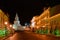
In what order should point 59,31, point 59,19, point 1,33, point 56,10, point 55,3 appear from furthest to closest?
1. point 55,3
2. point 56,10
3. point 59,19
4. point 59,31
5. point 1,33

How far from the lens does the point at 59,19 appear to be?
57312 mm

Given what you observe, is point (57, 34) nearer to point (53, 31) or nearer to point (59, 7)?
point (53, 31)

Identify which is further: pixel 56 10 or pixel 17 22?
pixel 17 22

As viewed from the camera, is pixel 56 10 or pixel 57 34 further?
pixel 56 10

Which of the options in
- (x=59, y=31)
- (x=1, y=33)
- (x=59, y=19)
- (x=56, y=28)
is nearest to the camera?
(x=1, y=33)

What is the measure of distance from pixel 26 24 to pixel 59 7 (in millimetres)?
114554

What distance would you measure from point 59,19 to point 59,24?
9.91 feet

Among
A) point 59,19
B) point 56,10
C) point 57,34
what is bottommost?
point 57,34

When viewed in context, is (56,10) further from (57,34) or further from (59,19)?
(57,34)

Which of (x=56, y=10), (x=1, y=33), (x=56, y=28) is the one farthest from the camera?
(x=56, y=10)

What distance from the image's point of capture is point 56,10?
74.4 metres

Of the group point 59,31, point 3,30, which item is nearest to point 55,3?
point 59,31

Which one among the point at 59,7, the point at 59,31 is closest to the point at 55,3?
the point at 59,7

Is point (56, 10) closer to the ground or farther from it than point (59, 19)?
farther from it
